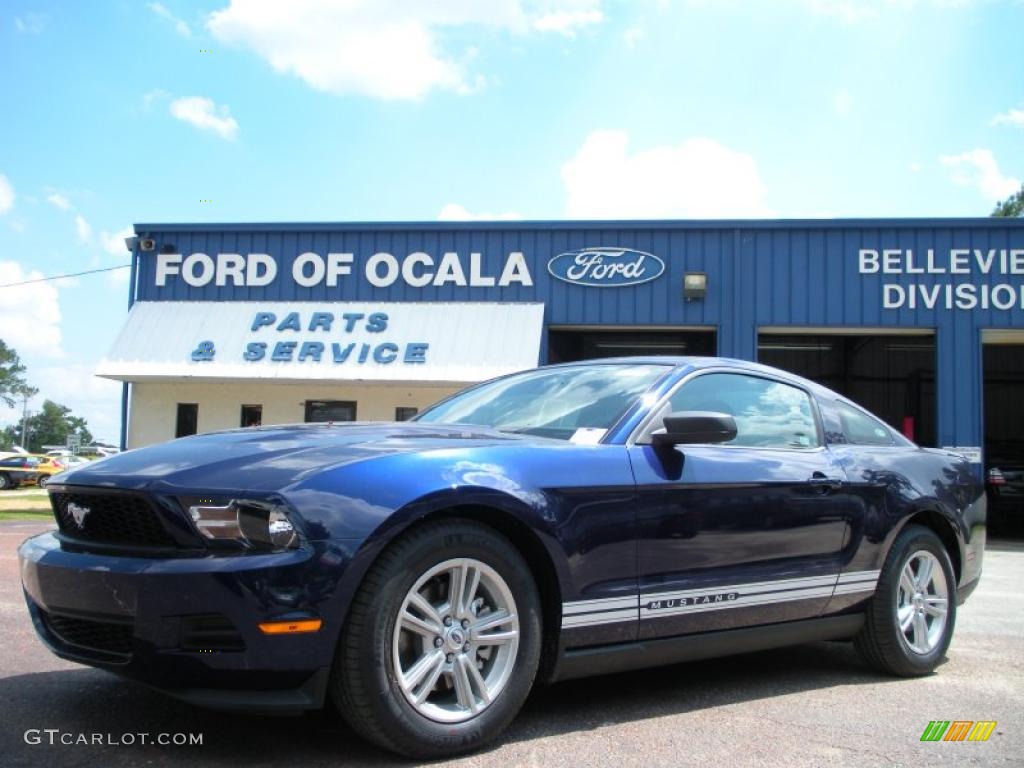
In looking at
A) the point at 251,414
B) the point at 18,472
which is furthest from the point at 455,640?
the point at 18,472

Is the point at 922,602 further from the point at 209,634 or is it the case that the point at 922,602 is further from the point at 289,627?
the point at 209,634

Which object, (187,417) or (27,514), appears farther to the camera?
(187,417)

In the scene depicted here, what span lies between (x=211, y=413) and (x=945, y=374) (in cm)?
1452

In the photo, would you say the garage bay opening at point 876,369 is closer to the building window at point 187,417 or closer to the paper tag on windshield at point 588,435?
the building window at point 187,417

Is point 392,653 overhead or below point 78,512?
below

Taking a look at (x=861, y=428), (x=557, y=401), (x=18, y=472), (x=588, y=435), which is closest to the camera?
(x=588, y=435)

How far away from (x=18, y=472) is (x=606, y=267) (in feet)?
89.2

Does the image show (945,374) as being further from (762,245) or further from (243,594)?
(243,594)

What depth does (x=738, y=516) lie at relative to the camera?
149 inches

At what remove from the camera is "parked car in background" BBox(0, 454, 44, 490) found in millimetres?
34156

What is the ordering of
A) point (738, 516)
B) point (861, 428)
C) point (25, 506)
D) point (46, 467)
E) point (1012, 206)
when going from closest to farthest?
point (738, 516), point (861, 428), point (25, 506), point (46, 467), point (1012, 206)

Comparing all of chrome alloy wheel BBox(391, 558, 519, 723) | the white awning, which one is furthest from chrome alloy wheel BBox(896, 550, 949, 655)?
the white awning

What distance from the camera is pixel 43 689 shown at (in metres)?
3.68

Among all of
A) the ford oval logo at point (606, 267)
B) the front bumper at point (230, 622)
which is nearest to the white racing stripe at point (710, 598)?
the front bumper at point (230, 622)
